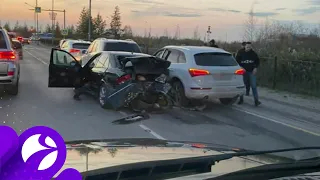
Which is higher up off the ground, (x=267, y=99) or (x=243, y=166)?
(x=243, y=166)

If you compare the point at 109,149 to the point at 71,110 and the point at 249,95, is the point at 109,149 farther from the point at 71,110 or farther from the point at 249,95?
the point at 249,95

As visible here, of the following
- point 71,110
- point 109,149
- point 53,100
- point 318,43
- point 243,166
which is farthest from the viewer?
point 318,43

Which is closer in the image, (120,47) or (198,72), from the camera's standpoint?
(198,72)

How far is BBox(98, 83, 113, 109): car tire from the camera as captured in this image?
1048 cm

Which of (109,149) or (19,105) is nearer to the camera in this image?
(109,149)

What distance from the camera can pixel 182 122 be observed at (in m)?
9.29

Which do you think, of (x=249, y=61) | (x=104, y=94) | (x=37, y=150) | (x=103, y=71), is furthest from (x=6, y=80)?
(x=37, y=150)

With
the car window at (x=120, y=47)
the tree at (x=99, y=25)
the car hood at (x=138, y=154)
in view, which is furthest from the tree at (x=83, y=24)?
the car hood at (x=138, y=154)

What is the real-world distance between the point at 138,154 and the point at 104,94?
7.34 m

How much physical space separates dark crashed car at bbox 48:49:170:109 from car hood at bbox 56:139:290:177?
6.05 m

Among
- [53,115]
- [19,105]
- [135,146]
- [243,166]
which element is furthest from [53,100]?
[243,166]

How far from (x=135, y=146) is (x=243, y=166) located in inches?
42.6

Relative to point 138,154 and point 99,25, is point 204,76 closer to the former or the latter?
point 138,154

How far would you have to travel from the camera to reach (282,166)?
274 centimetres
